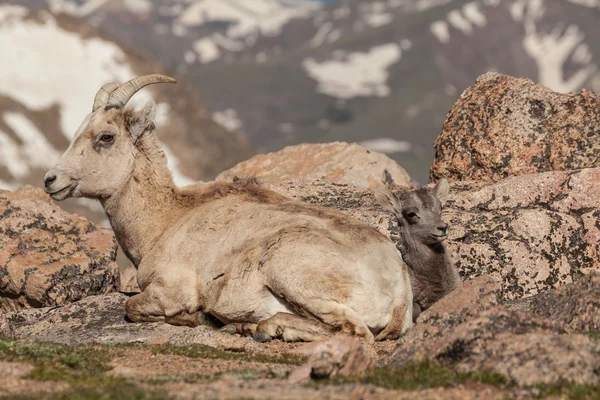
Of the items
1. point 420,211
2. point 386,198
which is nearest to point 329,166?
point 386,198

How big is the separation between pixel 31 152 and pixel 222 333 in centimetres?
10836

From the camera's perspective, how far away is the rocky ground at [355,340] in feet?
32.8

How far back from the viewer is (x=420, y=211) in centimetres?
1647

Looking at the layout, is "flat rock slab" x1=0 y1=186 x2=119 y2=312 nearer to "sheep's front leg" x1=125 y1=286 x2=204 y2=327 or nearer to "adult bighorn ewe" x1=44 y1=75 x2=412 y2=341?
"adult bighorn ewe" x1=44 y1=75 x2=412 y2=341

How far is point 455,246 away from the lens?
711 inches

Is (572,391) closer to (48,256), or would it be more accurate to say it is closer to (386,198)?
(386,198)

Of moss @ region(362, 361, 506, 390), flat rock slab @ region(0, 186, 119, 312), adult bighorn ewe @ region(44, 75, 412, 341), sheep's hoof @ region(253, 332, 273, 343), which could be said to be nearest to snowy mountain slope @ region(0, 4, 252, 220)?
flat rock slab @ region(0, 186, 119, 312)

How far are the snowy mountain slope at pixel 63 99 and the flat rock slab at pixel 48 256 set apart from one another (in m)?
82.6

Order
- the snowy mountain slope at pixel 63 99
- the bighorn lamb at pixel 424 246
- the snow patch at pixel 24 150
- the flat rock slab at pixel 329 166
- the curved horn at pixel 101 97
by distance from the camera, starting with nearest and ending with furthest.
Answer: the bighorn lamb at pixel 424 246
the curved horn at pixel 101 97
the flat rock slab at pixel 329 166
the snow patch at pixel 24 150
the snowy mountain slope at pixel 63 99

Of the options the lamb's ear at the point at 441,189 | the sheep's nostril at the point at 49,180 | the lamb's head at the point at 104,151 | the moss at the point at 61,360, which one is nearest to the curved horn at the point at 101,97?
the lamb's head at the point at 104,151

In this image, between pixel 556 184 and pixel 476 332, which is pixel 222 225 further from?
pixel 556 184

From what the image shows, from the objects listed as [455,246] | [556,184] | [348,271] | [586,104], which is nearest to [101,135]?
[348,271]

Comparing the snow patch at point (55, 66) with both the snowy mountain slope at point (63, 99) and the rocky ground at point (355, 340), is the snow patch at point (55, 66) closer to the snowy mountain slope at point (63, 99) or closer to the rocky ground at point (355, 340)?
the snowy mountain slope at point (63, 99)

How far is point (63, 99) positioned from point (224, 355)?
13867 cm
